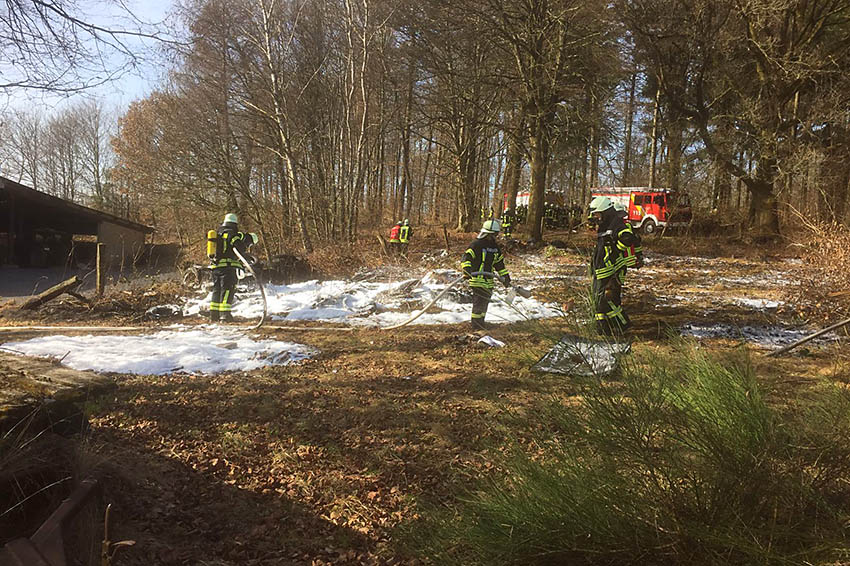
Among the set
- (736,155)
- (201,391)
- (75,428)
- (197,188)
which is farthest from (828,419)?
(197,188)

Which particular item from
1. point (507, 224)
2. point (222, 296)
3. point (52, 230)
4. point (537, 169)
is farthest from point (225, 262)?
point (52, 230)

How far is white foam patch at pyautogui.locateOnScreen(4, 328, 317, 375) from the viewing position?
6391 mm

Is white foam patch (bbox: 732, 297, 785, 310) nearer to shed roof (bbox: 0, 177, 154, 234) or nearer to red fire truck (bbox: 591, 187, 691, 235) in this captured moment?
red fire truck (bbox: 591, 187, 691, 235)

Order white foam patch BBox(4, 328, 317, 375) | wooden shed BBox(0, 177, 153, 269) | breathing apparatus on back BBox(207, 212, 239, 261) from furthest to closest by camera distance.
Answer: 1. wooden shed BBox(0, 177, 153, 269)
2. breathing apparatus on back BBox(207, 212, 239, 261)
3. white foam patch BBox(4, 328, 317, 375)

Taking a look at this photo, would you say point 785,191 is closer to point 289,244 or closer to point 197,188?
point 289,244

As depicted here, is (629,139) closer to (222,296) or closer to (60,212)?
(222,296)

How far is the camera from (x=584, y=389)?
1.99m

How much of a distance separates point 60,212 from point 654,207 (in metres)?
27.2

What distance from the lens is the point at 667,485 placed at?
6.01 feet

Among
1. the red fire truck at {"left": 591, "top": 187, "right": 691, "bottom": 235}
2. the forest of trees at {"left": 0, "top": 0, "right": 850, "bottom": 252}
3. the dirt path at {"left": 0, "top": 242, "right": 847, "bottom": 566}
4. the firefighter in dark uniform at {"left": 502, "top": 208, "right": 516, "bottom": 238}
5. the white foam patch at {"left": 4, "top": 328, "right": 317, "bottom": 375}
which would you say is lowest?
the dirt path at {"left": 0, "top": 242, "right": 847, "bottom": 566}

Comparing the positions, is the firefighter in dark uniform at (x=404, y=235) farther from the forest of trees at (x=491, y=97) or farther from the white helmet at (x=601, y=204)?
the white helmet at (x=601, y=204)

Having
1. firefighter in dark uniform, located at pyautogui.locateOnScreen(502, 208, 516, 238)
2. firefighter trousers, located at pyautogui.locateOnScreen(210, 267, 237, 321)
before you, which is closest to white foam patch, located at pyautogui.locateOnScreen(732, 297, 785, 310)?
firefighter in dark uniform, located at pyautogui.locateOnScreen(502, 208, 516, 238)

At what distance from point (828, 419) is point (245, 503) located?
3381 millimetres

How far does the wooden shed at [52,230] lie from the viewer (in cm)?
1958
